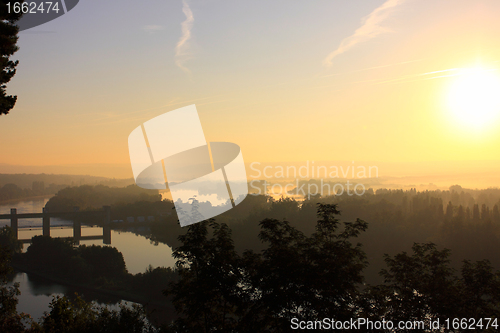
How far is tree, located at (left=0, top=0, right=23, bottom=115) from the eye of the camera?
6082 mm

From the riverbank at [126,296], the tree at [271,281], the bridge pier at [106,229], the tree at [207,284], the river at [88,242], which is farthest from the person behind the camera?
the bridge pier at [106,229]

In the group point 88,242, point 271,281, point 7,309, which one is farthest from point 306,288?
point 88,242

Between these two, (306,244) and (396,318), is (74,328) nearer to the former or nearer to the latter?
(306,244)

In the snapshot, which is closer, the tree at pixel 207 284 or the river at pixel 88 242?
the tree at pixel 207 284

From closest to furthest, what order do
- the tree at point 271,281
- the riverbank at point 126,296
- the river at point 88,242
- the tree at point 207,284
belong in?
the tree at point 271,281
the tree at point 207,284
the riverbank at point 126,296
the river at point 88,242

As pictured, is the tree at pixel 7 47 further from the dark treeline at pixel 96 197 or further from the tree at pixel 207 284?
the dark treeline at pixel 96 197

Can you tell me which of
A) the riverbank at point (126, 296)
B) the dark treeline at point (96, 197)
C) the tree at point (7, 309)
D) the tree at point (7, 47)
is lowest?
the riverbank at point (126, 296)

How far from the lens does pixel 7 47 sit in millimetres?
6195

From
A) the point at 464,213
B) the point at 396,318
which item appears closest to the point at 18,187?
the point at 464,213

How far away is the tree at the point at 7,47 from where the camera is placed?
608 centimetres

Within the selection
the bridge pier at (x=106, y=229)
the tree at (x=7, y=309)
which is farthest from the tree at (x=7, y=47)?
the bridge pier at (x=106, y=229)

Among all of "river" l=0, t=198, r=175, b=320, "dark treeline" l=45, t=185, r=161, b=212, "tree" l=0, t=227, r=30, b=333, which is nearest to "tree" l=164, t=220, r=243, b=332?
"tree" l=0, t=227, r=30, b=333

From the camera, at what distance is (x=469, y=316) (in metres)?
6.30

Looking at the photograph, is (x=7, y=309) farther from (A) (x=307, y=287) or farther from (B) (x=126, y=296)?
(B) (x=126, y=296)
